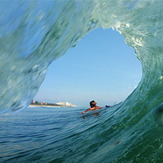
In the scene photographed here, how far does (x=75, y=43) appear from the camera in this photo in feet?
17.9

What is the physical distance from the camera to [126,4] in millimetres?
5348

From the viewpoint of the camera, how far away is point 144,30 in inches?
240

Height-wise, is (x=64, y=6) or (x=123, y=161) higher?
(x=64, y=6)

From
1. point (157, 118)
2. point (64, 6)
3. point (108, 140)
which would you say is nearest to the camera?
point (64, 6)

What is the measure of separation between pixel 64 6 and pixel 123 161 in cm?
237

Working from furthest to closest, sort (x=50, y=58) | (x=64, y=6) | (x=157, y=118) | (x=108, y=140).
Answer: (x=50, y=58) < (x=108, y=140) < (x=157, y=118) < (x=64, y=6)

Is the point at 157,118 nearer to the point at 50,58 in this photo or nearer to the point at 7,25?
the point at 50,58

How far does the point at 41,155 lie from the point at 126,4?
11.7 feet

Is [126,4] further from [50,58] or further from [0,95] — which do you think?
[0,95]

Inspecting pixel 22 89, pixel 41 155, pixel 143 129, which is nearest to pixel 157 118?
pixel 143 129

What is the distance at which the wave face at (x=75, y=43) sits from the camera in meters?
3.01

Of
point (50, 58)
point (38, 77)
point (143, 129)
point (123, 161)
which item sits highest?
point (50, 58)

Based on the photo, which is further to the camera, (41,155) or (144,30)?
(144,30)

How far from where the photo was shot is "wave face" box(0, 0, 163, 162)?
301 centimetres
